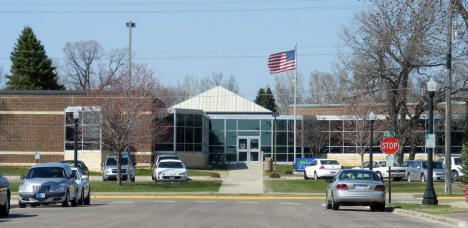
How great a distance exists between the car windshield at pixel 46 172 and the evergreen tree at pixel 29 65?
60431mm

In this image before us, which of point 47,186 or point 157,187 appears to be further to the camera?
point 157,187

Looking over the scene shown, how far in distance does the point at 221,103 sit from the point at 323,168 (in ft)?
127

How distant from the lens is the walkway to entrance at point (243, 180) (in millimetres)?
42438

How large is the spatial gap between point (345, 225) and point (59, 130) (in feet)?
156

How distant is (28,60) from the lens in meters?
84.5

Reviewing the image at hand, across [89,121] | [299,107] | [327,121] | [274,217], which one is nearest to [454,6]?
[274,217]

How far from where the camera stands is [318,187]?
1702 inches

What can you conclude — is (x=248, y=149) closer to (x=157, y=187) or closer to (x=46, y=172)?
(x=157, y=187)

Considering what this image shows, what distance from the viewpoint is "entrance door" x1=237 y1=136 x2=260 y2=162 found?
7675 centimetres

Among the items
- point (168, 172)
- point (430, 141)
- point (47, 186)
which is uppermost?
point (430, 141)

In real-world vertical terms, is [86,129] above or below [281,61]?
below

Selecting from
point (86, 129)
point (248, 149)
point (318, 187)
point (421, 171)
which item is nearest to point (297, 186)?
point (318, 187)

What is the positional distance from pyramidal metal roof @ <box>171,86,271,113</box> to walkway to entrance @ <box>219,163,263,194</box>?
1235 cm

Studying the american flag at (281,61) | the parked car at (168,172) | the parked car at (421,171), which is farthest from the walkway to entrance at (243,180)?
the parked car at (421,171)
